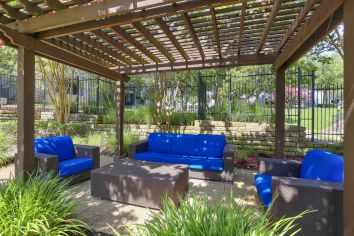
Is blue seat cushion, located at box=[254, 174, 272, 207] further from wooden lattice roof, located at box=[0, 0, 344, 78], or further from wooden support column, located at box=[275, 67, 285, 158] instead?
wooden lattice roof, located at box=[0, 0, 344, 78]

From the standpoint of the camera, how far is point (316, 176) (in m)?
2.87

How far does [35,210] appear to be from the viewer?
218 centimetres

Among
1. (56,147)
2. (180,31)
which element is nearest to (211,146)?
(180,31)

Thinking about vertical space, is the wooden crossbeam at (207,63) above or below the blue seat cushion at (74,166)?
above

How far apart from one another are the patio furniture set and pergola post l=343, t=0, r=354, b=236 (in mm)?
426

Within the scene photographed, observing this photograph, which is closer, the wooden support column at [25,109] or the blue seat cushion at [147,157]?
the wooden support column at [25,109]

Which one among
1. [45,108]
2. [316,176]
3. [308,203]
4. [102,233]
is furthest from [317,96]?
[45,108]

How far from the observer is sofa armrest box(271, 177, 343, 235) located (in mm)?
2125

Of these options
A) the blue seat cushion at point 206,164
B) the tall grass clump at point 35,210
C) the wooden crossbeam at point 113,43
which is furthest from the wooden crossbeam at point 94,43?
the blue seat cushion at point 206,164

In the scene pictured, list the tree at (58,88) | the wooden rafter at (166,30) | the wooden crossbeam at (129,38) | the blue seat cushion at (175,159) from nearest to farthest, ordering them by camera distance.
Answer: the wooden rafter at (166,30) → the wooden crossbeam at (129,38) → the blue seat cushion at (175,159) → the tree at (58,88)

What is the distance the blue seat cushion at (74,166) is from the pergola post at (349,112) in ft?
13.7

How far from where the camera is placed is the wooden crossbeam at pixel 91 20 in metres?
2.58

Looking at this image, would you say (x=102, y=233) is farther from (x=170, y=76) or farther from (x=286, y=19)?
(x=170, y=76)

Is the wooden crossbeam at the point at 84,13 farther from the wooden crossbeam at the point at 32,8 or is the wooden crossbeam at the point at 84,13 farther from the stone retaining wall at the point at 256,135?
the stone retaining wall at the point at 256,135
